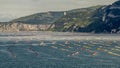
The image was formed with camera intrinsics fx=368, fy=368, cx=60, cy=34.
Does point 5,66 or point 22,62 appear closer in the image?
point 5,66

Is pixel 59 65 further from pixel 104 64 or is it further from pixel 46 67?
pixel 104 64

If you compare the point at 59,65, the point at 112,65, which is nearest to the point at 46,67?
the point at 59,65

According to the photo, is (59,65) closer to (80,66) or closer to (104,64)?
(80,66)

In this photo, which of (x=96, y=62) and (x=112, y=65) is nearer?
(x=112, y=65)

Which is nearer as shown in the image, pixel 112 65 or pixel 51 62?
pixel 112 65

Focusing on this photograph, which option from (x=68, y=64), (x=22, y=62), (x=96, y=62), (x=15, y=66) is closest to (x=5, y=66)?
(x=15, y=66)

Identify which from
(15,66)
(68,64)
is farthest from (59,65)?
(15,66)

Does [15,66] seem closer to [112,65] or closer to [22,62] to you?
[22,62]
